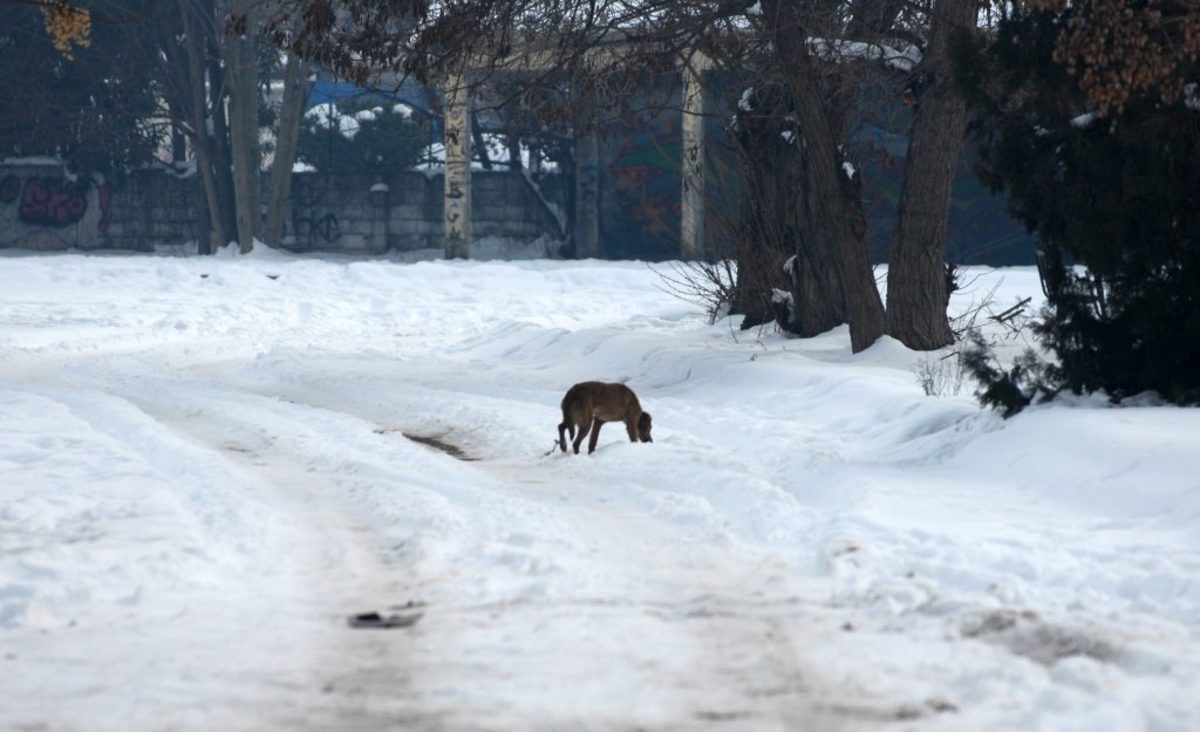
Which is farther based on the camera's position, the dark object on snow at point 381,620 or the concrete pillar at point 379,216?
the concrete pillar at point 379,216

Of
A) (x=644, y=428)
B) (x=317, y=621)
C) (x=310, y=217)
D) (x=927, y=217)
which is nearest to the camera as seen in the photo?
(x=317, y=621)

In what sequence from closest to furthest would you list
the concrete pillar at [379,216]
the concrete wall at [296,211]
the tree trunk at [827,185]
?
the tree trunk at [827,185], the concrete wall at [296,211], the concrete pillar at [379,216]

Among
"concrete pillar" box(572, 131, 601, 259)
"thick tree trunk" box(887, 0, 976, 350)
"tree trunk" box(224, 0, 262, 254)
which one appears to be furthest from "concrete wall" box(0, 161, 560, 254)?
"thick tree trunk" box(887, 0, 976, 350)

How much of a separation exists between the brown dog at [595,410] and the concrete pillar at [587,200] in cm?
3173

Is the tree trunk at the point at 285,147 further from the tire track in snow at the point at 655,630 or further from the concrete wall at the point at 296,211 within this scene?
the tire track in snow at the point at 655,630

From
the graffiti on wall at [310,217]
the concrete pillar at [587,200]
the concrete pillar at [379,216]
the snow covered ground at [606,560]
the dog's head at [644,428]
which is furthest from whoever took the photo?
the graffiti on wall at [310,217]

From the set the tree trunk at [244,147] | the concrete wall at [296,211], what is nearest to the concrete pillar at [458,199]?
the concrete wall at [296,211]

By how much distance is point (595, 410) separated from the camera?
1215cm

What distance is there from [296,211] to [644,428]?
118ft

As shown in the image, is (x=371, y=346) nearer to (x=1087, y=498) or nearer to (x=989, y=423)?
(x=989, y=423)

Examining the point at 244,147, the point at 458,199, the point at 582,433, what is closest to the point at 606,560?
the point at 582,433

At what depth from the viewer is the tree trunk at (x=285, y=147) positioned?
134ft

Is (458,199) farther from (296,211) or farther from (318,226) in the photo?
(296,211)

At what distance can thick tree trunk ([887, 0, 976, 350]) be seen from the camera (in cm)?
1719
